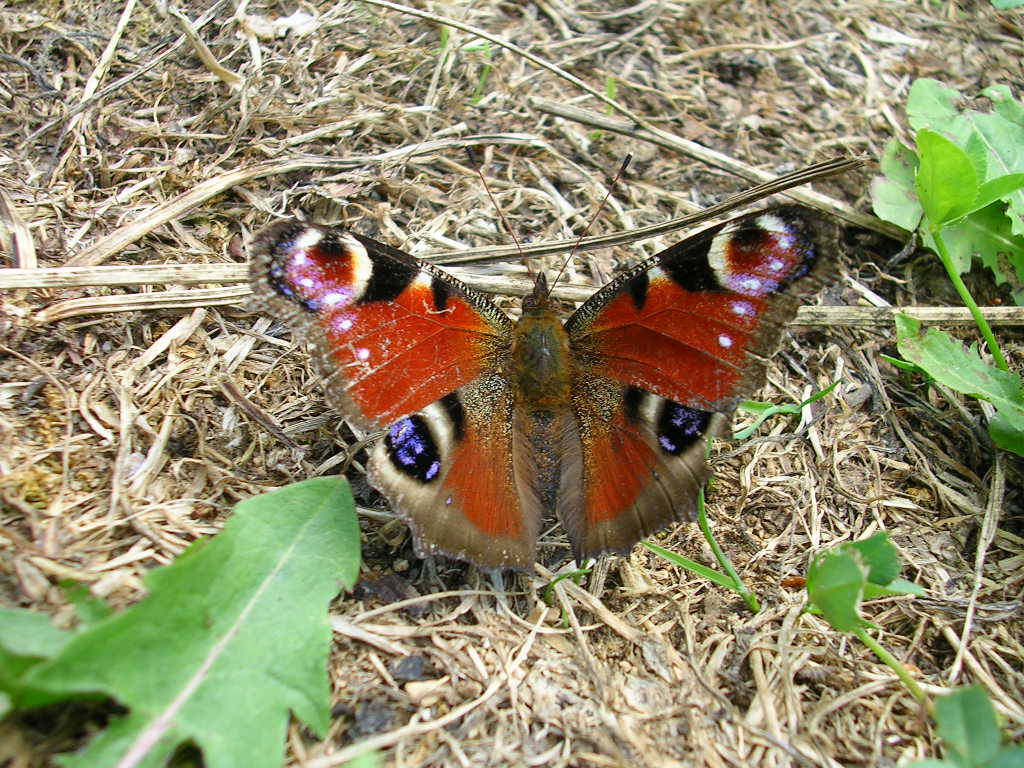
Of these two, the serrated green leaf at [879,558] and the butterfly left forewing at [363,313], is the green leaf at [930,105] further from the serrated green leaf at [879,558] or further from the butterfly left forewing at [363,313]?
A: the butterfly left forewing at [363,313]

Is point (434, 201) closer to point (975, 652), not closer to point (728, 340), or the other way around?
point (728, 340)

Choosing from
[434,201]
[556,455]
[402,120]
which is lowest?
[556,455]

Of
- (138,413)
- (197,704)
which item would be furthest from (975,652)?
(138,413)

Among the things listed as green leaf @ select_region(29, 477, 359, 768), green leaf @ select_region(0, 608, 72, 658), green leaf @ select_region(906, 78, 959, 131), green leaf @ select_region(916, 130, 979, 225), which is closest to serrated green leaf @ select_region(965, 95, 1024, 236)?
green leaf @ select_region(906, 78, 959, 131)

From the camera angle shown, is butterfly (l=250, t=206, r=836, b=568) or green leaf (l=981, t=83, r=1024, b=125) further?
green leaf (l=981, t=83, r=1024, b=125)

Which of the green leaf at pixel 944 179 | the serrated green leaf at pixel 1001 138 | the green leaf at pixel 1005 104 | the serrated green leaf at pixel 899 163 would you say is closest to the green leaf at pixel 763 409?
the green leaf at pixel 944 179

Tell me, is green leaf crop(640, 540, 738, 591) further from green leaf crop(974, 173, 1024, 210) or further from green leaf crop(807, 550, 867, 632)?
green leaf crop(974, 173, 1024, 210)
